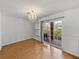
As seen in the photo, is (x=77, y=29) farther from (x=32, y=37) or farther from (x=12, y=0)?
(x=32, y=37)

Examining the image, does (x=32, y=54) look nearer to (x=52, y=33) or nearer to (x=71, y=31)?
(x=71, y=31)

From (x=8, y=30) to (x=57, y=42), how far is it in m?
3.59

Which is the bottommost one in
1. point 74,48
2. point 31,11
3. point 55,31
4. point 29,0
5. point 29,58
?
point 29,58

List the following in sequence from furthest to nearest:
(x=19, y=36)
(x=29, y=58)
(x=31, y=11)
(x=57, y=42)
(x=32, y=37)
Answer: (x=32, y=37)
(x=19, y=36)
(x=57, y=42)
(x=31, y=11)
(x=29, y=58)

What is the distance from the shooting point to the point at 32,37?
823cm

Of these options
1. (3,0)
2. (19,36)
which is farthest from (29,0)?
(19,36)

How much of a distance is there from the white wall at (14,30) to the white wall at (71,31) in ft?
12.2

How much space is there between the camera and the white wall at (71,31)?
11.3 ft

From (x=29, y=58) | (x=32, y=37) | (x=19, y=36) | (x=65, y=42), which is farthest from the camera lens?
(x=32, y=37)

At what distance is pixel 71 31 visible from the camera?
3709 mm

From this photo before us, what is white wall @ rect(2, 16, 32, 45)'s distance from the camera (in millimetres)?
5393

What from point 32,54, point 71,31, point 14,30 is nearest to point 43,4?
point 71,31

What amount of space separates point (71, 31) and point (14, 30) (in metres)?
4.32

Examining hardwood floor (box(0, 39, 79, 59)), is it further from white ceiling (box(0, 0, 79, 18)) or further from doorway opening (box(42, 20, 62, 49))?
white ceiling (box(0, 0, 79, 18))
